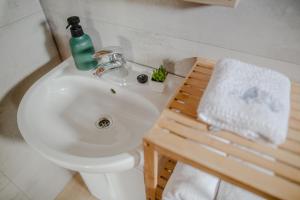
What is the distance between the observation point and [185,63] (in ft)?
2.34

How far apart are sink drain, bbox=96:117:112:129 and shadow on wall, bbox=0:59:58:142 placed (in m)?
0.40

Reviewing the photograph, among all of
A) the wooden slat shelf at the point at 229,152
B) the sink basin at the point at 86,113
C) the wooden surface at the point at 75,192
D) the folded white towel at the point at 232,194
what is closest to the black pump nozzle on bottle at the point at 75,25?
the sink basin at the point at 86,113

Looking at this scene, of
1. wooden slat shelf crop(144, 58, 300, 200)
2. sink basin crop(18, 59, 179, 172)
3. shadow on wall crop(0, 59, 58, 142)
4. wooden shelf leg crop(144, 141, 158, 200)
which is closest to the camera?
wooden slat shelf crop(144, 58, 300, 200)

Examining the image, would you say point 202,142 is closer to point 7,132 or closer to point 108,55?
point 108,55

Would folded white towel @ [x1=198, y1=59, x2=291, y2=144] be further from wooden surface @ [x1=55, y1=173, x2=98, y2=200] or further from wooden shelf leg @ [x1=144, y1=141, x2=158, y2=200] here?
wooden surface @ [x1=55, y1=173, x2=98, y2=200]

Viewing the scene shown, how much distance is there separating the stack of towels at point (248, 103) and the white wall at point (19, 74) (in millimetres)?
773

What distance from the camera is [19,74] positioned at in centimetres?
91

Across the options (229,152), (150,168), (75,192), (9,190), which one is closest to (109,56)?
(150,168)

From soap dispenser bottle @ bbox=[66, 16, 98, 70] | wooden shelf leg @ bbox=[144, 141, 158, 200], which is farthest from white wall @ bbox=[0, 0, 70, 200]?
wooden shelf leg @ bbox=[144, 141, 158, 200]

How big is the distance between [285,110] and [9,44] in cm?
93

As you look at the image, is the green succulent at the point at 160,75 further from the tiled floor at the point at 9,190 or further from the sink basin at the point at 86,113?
the tiled floor at the point at 9,190

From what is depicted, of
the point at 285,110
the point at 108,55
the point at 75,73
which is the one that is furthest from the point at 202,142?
the point at 75,73

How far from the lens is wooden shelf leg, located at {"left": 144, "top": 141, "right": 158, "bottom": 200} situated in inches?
19.0

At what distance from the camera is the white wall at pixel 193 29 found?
51cm
